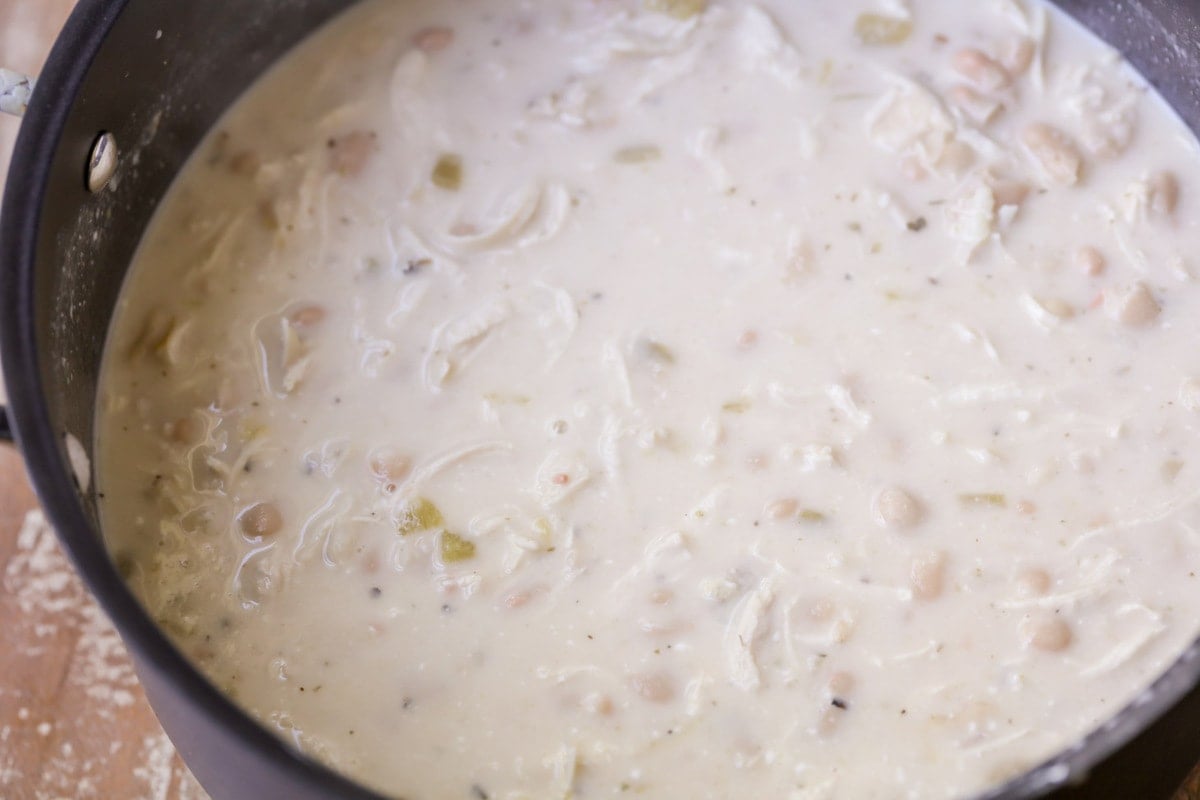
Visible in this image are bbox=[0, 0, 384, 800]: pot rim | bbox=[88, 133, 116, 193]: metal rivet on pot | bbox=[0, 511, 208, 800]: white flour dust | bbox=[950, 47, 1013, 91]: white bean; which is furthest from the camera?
bbox=[950, 47, 1013, 91]: white bean

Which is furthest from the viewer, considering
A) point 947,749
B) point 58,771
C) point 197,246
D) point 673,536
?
point 197,246

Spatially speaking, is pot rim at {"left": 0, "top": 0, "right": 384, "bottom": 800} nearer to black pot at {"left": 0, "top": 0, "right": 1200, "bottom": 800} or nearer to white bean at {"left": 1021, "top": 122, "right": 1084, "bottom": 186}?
black pot at {"left": 0, "top": 0, "right": 1200, "bottom": 800}

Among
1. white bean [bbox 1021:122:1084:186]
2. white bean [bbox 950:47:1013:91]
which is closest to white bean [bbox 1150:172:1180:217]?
white bean [bbox 1021:122:1084:186]

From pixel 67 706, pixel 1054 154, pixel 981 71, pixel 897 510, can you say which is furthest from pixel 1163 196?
pixel 67 706

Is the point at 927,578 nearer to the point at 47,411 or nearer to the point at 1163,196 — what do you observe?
the point at 1163,196

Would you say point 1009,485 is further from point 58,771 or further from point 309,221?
point 58,771

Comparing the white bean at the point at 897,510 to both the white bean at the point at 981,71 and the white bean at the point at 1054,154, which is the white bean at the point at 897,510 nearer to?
the white bean at the point at 1054,154

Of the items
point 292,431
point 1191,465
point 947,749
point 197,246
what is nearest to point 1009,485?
point 1191,465
